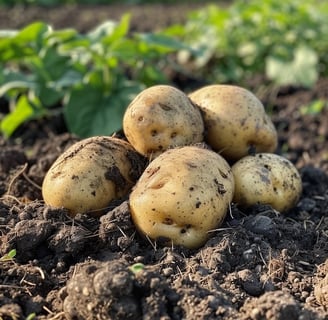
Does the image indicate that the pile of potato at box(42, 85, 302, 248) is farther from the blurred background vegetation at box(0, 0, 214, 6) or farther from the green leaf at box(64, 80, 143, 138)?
the blurred background vegetation at box(0, 0, 214, 6)

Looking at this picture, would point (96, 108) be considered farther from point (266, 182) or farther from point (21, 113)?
point (266, 182)

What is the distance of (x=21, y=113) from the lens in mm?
4531

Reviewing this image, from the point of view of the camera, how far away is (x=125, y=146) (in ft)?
9.74

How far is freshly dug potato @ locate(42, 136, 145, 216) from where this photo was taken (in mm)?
2721

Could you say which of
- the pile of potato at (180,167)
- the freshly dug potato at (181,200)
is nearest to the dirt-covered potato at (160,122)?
the pile of potato at (180,167)

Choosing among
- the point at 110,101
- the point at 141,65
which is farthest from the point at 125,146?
the point at 141,65

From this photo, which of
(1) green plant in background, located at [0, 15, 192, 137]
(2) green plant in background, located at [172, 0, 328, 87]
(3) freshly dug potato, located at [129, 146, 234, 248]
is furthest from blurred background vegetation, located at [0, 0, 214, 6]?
(3) freshly dug potato, located at [129, 146, 234, 248]

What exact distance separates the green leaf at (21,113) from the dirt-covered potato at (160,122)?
69.4 inches

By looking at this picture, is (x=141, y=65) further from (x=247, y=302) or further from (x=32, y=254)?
(x=247, y=302)

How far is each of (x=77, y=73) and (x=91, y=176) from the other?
6.45ft

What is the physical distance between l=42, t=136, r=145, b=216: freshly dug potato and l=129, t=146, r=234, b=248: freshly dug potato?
0.19m

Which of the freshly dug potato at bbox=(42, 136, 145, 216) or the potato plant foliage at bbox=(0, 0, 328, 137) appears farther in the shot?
the potato plant foliage at bbox=(0, 0, 328, 137)

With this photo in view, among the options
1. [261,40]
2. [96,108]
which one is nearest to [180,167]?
[96,108]

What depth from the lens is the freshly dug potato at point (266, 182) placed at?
9.61ft
